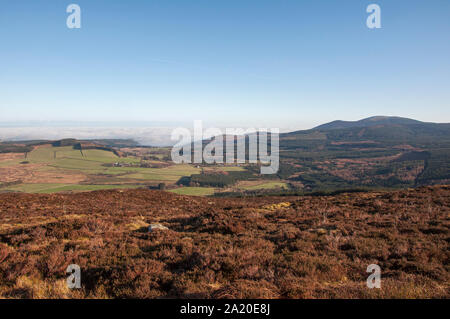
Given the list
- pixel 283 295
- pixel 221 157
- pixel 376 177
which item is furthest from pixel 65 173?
pixel 376 177

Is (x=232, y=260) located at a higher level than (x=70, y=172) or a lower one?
higher

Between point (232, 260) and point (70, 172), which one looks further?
point (70, 172)

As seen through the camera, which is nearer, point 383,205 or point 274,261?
point 274,261

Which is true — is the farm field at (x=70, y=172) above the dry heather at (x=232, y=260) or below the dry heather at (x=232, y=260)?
below

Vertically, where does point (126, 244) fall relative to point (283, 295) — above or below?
below

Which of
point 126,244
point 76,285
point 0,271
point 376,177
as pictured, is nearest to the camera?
point 76,285

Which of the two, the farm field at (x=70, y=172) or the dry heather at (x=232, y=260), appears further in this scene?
the farm field at (x=70, y=172)

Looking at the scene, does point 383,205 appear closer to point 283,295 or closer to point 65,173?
point 283,295

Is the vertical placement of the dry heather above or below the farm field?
above

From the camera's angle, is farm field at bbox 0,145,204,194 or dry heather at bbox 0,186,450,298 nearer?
dry heather at bbox 0,186,450,298
